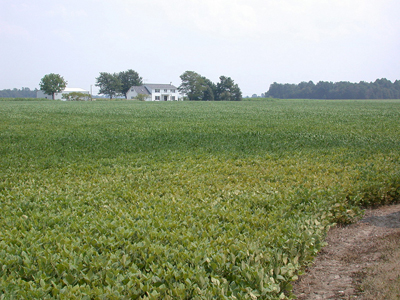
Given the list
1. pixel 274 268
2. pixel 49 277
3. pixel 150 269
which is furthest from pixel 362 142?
pixel 49 277

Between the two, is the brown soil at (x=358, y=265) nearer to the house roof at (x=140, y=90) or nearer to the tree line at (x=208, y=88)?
the tree line at (x=208, y=88)

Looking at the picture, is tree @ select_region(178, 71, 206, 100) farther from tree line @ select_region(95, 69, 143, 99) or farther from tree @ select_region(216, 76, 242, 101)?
tree line @ select_region(95, 69, 143, 99)

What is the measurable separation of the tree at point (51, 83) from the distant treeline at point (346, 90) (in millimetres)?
85659

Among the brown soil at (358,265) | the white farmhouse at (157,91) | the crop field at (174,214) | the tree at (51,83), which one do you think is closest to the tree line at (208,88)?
the white farmhouse at (157,91)

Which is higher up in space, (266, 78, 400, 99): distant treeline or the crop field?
(266, 78, 400, 99): distant treeline

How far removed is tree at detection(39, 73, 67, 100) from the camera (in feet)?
345

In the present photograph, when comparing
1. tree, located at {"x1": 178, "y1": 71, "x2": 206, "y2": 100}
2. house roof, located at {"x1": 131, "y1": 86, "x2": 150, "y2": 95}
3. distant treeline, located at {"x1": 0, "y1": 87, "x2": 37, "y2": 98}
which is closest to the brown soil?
tree, located at {"x1": 178, "y1": 71, "x2": 206, "y2": 100}

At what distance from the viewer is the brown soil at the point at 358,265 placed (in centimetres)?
383

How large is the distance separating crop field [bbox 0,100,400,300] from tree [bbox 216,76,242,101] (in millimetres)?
88491

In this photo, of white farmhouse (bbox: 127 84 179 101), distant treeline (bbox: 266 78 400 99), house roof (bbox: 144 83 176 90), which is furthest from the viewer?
house roof (bbox: 144 83 176 90)

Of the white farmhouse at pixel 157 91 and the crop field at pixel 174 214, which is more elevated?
the white farmhouse at pixel 157 91

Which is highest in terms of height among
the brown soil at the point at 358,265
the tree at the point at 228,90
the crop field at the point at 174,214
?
the tree at the point at 228,90

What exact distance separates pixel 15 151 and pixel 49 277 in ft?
28.2

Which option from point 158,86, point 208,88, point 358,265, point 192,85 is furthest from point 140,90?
point 358,265
